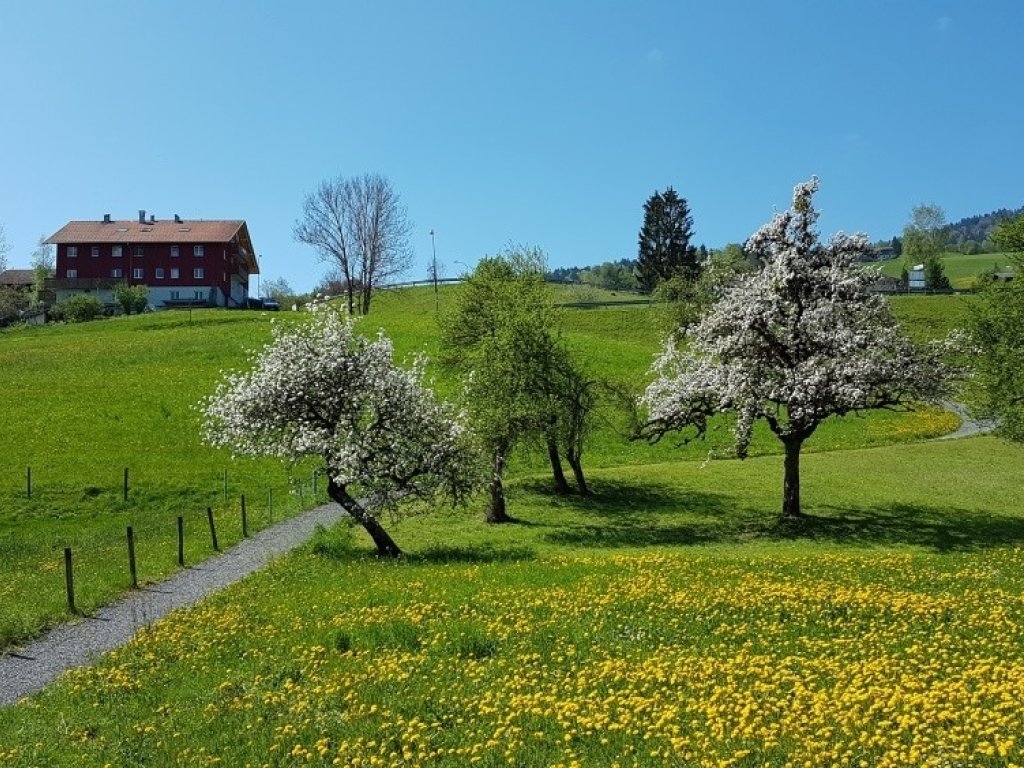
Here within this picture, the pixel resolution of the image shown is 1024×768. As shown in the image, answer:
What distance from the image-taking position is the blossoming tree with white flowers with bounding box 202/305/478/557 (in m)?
28.2

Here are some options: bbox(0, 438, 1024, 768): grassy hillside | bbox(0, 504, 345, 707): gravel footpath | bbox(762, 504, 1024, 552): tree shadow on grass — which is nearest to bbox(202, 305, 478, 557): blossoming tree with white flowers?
bbox(0, 438, 1024, 768): grassy hillside

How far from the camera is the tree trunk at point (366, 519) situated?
28578 millimetres

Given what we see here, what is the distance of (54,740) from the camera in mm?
11680

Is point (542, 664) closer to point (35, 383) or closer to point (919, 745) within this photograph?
point (919, 745)

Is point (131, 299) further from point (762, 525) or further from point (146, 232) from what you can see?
point (762, 525)

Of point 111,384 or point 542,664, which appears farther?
point 111,384

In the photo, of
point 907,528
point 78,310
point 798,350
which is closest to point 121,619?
point 798,350

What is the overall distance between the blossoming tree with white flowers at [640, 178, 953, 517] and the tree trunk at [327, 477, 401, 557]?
14.0 metres

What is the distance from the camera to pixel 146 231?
138875 millimetres

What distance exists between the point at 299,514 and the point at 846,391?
26101 mm

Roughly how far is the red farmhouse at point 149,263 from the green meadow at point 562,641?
332 feet

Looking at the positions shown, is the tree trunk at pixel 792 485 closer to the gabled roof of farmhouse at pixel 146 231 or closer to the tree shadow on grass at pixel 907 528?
the tree shadow on grass at pixel 907 528

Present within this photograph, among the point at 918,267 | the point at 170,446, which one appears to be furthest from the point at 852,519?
the point at 918,267

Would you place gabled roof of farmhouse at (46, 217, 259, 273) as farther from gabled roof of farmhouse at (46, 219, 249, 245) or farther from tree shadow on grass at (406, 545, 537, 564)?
tree shadow on grass at (406, 545, 537, 564)
